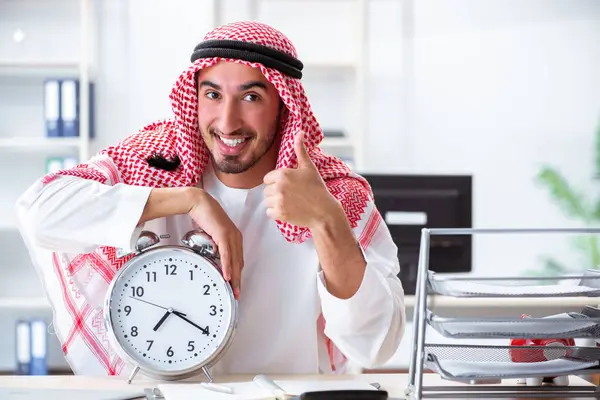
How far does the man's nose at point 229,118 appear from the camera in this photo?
6.49 feet

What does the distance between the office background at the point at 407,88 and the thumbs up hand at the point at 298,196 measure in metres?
3.56

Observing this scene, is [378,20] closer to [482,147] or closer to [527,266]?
[482,147]

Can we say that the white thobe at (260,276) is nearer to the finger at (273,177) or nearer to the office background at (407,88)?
the finger at (273,177)

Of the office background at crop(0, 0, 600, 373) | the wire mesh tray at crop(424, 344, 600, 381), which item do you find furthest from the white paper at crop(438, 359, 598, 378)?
the office background at crop(0, 0, 600, 373)

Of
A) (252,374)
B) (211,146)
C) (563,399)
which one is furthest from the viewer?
(211,146)

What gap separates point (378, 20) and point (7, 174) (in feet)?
7.79

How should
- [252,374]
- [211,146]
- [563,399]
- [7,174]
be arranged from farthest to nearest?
[7,174]
[211,146]
[252,374]
[563,399]

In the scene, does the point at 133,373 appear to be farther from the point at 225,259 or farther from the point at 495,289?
the point at 495,289

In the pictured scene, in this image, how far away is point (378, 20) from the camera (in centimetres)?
548

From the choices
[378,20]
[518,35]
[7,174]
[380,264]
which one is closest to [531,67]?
[518,35]

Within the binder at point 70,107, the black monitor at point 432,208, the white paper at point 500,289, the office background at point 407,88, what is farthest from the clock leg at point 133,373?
the office background at point 407,88

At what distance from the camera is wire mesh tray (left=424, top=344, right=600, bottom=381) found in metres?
1.52

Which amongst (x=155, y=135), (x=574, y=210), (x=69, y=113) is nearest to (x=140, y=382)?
(x=155, y=135)

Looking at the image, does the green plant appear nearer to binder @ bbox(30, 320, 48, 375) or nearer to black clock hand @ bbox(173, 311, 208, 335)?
binder @ bbox(30, 320, 48, 375)
